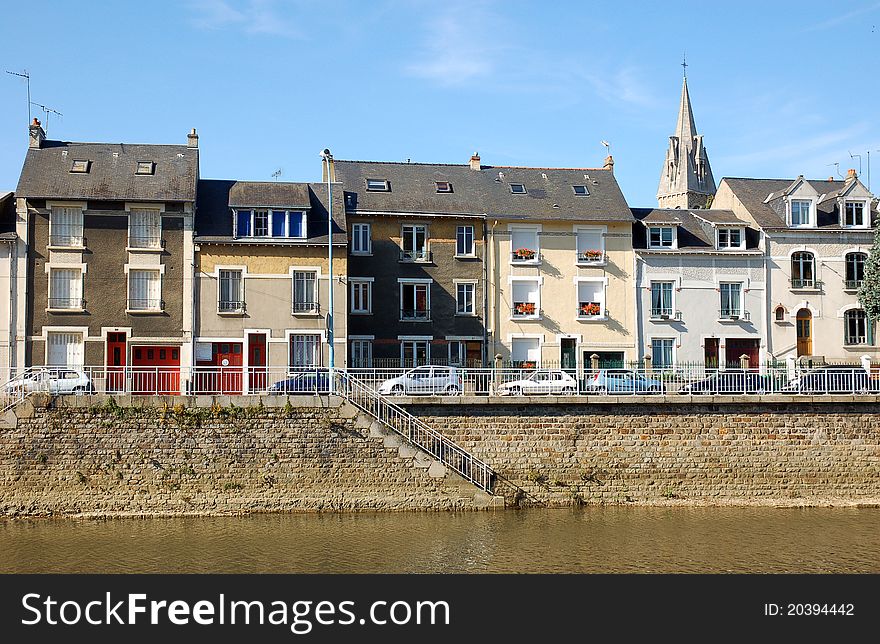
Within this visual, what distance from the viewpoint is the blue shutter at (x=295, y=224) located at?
3350cm

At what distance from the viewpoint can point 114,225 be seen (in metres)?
32.4

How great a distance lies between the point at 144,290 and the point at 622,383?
16443 millimetres

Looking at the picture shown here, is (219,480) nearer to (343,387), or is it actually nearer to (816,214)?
(343,387)

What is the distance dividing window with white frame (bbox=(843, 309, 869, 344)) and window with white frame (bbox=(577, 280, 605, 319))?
9.83 metres

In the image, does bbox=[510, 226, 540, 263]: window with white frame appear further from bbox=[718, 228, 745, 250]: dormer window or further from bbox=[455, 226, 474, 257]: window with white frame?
bbox=[718, 228, 745, 250]: dormer window

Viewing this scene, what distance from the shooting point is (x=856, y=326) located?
38.5 m

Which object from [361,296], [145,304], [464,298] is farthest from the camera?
[464,298]

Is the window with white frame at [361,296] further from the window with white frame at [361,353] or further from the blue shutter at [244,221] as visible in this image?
the blue shutter at [244,221]

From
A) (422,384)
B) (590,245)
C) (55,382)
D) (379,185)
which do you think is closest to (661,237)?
(590,245)

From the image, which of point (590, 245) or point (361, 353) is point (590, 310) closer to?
point (590, 245)

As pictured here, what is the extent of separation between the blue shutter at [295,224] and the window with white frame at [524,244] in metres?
8.50
